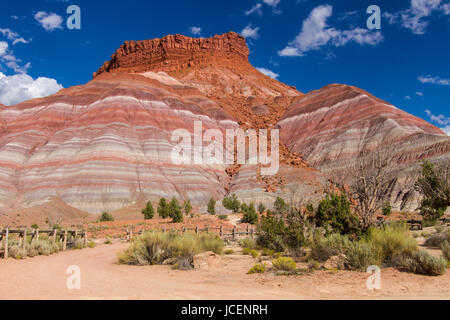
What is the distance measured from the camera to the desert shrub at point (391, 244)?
9969mm

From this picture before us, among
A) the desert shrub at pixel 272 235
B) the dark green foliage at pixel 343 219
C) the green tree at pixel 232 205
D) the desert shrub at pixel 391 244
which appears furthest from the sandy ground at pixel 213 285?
the green tree at pixel 232 205

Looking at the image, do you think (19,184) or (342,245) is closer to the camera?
(342,245)

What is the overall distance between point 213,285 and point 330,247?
15.9ft

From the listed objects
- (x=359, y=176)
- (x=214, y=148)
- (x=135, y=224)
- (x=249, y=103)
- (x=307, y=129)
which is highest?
(x=249, y=103)

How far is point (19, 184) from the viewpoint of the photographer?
165ft

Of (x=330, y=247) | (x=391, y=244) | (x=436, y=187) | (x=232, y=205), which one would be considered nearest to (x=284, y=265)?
(x=330, y=247)

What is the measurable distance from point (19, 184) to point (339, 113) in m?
65.2

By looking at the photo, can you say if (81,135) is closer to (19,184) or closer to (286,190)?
(19,184)

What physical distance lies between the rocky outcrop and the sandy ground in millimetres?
124810

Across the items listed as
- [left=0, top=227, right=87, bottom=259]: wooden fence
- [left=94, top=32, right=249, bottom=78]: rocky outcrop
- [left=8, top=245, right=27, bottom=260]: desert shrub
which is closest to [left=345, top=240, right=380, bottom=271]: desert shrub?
[left=8, top=245, right=27, bottom=260]: desert shrub

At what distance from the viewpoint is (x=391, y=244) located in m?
10.2

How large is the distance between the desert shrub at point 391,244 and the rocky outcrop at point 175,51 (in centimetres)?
12456

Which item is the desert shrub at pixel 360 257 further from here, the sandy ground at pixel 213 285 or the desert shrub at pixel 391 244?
the sandy ground at pixel 213 285

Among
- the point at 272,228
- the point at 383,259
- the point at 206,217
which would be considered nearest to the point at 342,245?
the point at 383,259
